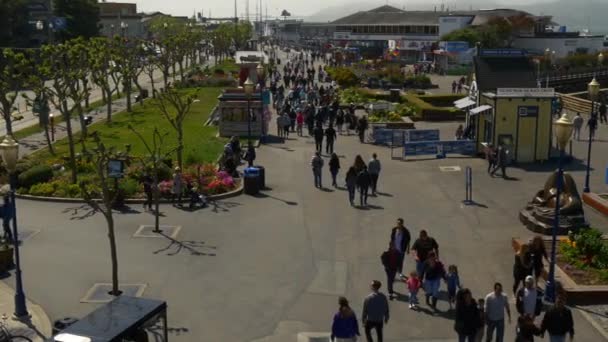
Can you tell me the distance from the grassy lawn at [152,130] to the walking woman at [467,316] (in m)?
17.2

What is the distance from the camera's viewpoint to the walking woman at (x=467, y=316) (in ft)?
39.2

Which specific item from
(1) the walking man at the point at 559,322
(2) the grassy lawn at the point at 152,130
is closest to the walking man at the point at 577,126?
(2) the grassy lawn at the point at 152,130

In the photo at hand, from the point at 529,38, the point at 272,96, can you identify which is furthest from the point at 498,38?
the point at 272,96

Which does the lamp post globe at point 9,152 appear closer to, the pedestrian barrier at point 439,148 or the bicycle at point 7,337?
the bicycle at point 7,337

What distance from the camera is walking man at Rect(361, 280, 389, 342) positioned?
1223 cm

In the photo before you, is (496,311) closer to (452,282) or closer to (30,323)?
(452,282)

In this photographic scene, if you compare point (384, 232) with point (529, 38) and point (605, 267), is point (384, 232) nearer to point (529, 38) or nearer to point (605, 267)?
point (605, 267)

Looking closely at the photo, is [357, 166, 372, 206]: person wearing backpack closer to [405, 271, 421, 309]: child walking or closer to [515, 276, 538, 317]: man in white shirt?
[405, 271, 421, 309]: child walking

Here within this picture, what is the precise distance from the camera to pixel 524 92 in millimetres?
29203

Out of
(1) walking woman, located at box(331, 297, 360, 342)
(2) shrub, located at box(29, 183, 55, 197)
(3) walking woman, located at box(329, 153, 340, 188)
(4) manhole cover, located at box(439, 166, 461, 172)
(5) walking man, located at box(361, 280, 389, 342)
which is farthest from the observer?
(4) manhole cover, located at box(439, 166, 461, 172)

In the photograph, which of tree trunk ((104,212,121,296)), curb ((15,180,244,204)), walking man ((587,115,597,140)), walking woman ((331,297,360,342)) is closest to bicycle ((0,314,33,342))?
tree trunk ((104,212,121,296))

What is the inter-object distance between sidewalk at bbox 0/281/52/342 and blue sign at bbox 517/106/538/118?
20224 millimetres

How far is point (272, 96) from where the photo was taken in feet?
172

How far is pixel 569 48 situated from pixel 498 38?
9788 mm
